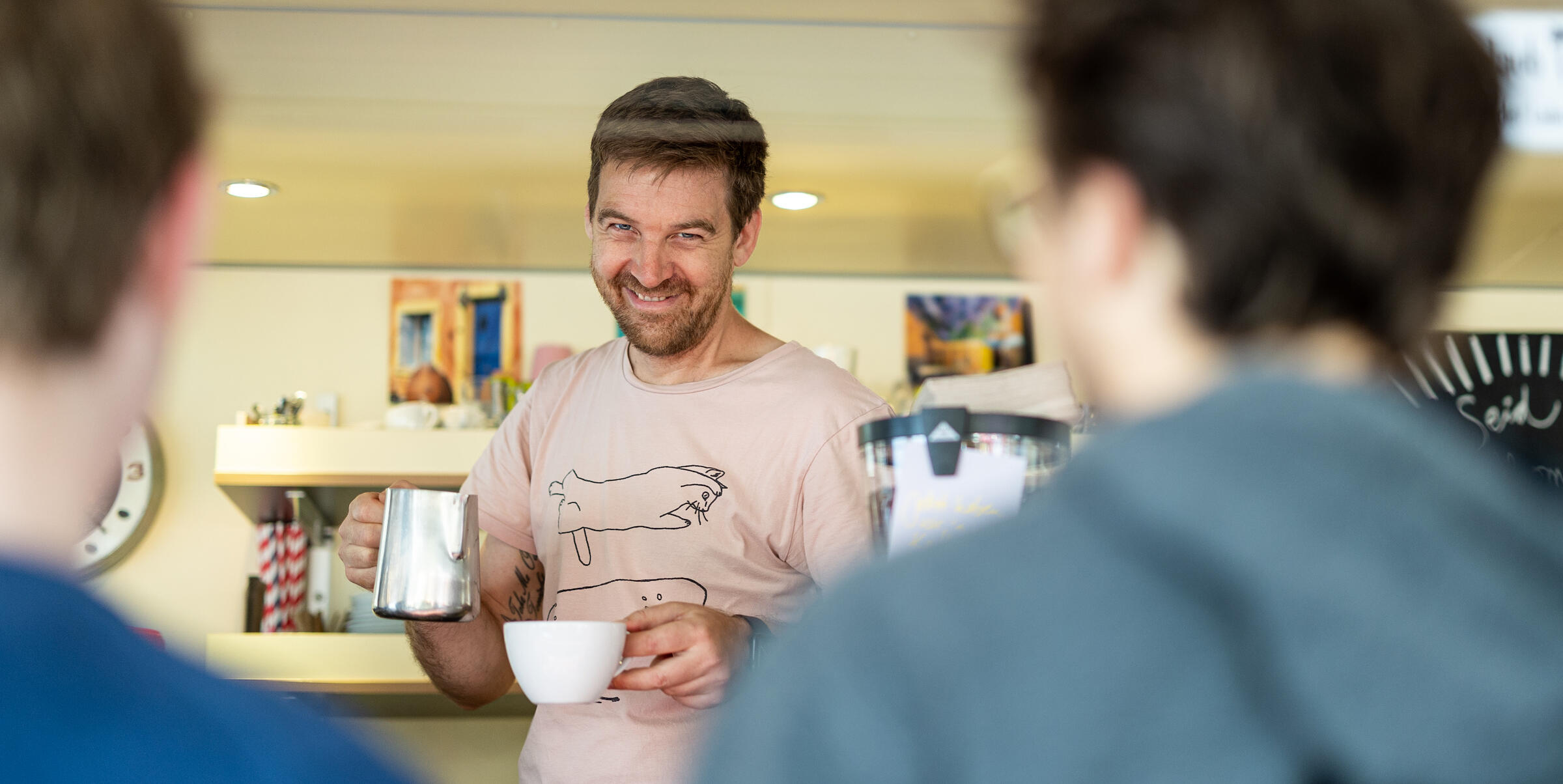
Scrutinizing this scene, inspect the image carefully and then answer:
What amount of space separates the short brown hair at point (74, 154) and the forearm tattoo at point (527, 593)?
95 cm

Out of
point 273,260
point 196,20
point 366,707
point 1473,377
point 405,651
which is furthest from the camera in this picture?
point 366,707

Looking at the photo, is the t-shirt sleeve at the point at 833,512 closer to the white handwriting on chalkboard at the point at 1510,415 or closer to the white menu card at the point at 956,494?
the white menu card at the point at 956,494

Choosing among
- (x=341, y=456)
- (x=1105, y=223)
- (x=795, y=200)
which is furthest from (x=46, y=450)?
(x=341, y=456)

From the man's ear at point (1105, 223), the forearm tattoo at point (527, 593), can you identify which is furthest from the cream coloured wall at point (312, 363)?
the man's ear at point (1105, 223)

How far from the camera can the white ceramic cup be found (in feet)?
2.77

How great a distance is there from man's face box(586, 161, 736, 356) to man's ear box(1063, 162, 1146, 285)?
88cm


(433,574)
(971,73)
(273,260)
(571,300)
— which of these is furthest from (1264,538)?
(571,300)

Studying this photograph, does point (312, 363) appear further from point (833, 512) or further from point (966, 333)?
point (833, 512)

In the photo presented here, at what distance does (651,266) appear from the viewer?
126cm

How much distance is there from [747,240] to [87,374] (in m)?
0.97

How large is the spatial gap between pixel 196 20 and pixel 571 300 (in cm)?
165

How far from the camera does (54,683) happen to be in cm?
35

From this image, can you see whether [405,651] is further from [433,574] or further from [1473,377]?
[1473,377]

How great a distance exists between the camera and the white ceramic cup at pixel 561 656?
0.85 meters
